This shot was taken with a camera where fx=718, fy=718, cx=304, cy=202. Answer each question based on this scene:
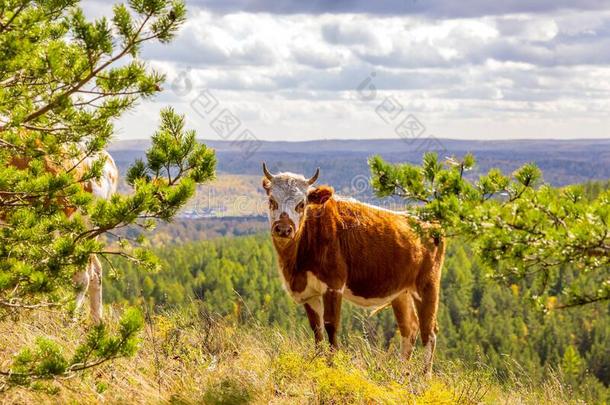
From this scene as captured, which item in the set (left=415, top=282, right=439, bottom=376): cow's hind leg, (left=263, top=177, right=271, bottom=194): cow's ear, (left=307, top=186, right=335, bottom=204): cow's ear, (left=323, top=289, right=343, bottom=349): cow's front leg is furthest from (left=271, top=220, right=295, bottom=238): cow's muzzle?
(left=415, top=282, right=439, bottom=376): cow's hind leg

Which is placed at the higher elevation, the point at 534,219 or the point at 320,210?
the point at 534,219

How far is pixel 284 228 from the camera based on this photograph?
9.22m

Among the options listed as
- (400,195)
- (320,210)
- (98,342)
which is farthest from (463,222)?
(320,210)

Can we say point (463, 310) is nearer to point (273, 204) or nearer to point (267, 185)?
point (267, 185)

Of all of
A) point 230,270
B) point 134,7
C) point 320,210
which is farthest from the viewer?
point 230,270

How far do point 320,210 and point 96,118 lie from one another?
12.6ft

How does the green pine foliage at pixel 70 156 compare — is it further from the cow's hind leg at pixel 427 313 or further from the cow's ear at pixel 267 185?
the cow's hind leg at pixel 427 313

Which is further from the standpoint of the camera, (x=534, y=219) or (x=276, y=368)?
(x=276, y=368)

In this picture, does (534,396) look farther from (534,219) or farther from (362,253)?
(534,219)

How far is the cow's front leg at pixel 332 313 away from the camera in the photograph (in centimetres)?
932

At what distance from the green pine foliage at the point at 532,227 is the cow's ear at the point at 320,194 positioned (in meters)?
4.18

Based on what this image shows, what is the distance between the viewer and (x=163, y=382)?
23.6 feet

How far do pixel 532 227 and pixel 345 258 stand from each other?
18.1ft

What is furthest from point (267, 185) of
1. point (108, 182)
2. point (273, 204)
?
Answer: point (108, 182)
